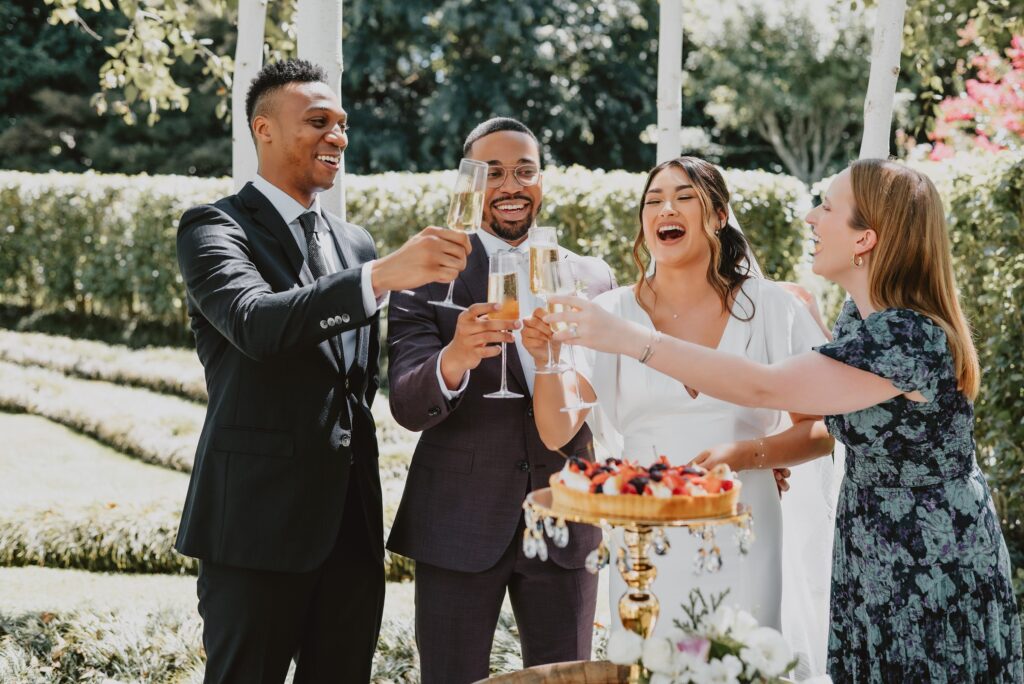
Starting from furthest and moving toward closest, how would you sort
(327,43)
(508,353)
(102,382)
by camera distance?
(102,382)
(327,43)
(508,353)

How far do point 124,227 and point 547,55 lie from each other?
43.3 feet

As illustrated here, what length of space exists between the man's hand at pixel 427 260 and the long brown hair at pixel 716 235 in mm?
822

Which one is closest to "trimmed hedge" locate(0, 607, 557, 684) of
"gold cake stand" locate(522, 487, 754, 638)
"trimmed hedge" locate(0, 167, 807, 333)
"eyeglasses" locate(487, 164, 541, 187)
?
"eyeglasses" locate(487, 164, 541, 187)

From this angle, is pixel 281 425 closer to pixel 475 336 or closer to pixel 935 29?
pixel 475 336

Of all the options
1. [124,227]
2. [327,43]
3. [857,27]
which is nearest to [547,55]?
[857,27]

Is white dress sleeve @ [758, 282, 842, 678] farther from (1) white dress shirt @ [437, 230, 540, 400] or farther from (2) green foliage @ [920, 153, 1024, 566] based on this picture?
(2) green foliage @ [920, 153, 1024, 566]

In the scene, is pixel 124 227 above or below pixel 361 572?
above

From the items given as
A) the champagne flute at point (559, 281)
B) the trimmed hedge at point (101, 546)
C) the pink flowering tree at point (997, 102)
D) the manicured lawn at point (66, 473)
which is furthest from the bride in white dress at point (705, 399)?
the manicured lawn at point (66, 473)

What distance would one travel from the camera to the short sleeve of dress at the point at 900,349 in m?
2.84

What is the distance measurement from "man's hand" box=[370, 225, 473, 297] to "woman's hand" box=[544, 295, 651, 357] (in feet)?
0.99

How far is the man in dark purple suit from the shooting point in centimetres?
342

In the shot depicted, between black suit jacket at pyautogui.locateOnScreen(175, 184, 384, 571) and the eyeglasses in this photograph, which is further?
the eyeglasses

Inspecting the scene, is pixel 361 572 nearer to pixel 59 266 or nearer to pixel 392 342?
pixel 392 342

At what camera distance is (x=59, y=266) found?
15484mm
